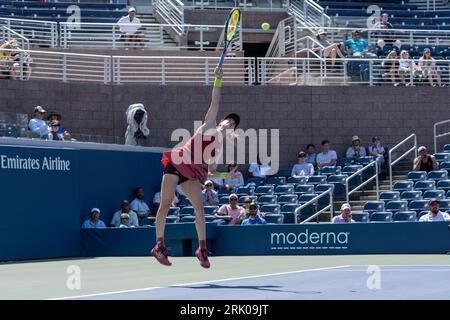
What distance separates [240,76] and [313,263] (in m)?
12.4

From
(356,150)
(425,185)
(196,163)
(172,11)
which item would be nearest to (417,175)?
(425,185)

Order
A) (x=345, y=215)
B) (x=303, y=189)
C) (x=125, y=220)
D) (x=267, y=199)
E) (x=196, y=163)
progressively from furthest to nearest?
1. (x=303, y=189)
2. (x=267, y=199)
3. (x=125, y=220)
4. (x=345, y=215)
5. (x=196, y=163)

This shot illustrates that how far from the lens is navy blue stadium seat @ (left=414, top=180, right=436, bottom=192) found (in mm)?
23733

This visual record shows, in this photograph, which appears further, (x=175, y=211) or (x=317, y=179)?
(x=317, y=179)

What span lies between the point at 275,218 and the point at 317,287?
1203 cm

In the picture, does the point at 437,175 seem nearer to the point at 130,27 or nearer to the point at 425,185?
Answer: the point at 425,185

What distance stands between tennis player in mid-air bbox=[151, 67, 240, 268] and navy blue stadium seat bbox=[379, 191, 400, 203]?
456 inches

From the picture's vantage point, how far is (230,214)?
22.4 meters

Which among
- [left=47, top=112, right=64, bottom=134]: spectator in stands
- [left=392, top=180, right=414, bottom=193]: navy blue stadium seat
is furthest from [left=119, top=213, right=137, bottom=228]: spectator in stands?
[left=392, top=180, right=414, bottom=193]: navy blue stadium seat

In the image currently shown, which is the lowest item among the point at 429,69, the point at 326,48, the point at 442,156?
the point at 442,156

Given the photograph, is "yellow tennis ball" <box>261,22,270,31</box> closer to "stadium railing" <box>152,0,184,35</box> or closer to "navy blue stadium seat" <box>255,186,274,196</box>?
"stadium railing" <box>152,0,184,35</box>

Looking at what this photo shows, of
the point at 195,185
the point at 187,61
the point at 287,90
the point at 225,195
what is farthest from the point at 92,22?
the point at 195,185

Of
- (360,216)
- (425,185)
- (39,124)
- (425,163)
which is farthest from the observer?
(425,163)

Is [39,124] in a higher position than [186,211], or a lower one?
higher
